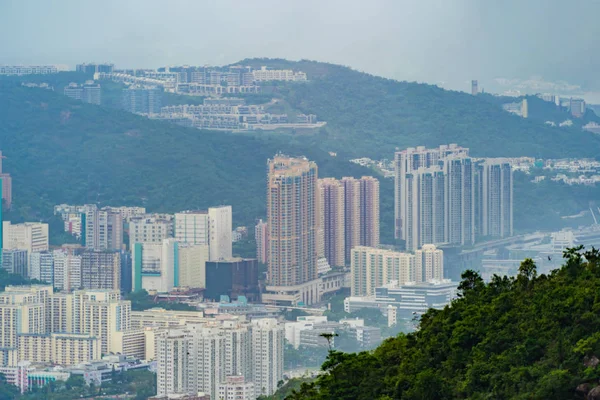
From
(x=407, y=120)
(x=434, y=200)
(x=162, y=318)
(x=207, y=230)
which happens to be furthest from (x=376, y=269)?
(x=407, y=120)

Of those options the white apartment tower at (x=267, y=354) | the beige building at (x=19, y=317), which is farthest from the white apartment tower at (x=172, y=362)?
the beige building at (x=19, y=317)

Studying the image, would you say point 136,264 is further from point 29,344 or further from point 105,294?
point 29,344

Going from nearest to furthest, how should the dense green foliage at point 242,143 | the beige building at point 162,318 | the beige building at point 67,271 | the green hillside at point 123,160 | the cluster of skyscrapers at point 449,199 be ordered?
the beige building at point 162,318, the beige building at point 67,271, the cluster of skyscrapers at point 449,199, the dense green foliage at point 242,143, the green hillside at point 123,160

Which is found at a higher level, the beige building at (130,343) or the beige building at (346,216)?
the beige building at (346,216)

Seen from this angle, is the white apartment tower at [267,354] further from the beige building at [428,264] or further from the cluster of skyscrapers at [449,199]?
the cluster of skyscrapers at [449,199]

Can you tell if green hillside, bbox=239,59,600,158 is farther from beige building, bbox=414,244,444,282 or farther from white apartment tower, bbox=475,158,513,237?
beige building, bbox=414,244,444,282

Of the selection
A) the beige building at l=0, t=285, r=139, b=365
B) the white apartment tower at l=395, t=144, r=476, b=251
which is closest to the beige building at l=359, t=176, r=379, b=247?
the white apartment tower at l=395, t=144, r=476, b=251
